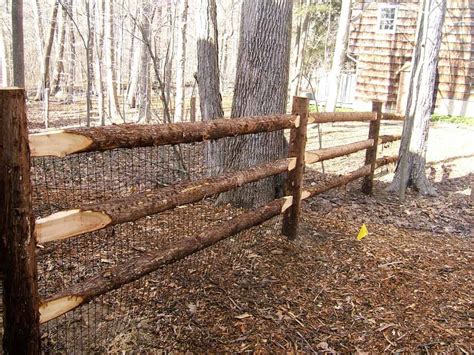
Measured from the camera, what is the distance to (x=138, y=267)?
2.92 meters

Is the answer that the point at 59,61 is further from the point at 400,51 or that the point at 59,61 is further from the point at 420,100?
the point at 420,100

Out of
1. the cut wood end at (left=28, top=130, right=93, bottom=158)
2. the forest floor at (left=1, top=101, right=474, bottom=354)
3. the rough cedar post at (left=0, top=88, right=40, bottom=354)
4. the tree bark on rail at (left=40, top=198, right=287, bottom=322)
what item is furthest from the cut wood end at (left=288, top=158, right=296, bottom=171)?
the rough cedar post at (left=0, top=88, right=40, bottom=354)

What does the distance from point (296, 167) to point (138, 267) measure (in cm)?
219

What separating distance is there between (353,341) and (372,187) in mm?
4416

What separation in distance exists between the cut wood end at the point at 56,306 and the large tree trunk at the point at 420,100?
231 inches

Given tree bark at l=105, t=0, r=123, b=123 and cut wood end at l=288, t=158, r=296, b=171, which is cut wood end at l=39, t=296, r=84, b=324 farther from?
tree bark at l=105, t=0, r=123, b=123

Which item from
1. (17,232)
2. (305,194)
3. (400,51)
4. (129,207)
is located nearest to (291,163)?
(305,194)

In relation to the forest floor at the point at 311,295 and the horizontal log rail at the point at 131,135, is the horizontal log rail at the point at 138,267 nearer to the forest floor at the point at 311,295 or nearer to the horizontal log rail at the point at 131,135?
the forest floor at the point at 311,295

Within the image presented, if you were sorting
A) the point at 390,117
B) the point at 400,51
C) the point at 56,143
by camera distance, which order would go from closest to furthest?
1. the point at 56,143
2. the point at 390,117
3. the point at 400,51

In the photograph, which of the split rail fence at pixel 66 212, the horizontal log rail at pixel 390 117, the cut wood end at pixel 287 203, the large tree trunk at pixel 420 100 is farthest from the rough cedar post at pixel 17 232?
the horizontal log rail at pixel 390 117

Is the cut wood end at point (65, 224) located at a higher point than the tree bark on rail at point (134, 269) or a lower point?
higher

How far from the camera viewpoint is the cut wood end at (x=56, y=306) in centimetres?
237

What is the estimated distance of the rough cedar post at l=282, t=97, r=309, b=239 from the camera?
4453mm

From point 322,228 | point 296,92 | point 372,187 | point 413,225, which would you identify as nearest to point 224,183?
point 322,228
